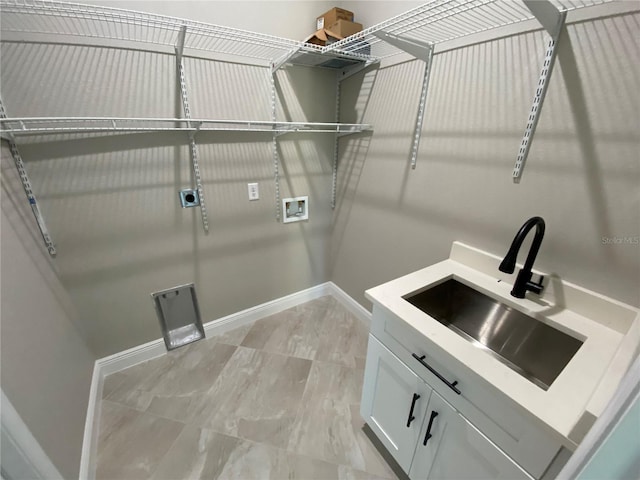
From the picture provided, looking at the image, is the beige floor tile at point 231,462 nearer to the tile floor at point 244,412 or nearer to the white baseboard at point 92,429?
the tile floor at point 244,412

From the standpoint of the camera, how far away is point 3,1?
898 mm

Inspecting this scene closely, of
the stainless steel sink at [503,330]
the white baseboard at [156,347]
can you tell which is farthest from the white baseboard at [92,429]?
the stainless steel sink at [503,330]

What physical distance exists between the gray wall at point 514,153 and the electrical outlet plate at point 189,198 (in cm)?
123

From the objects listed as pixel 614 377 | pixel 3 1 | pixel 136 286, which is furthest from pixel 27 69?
pixel 614 377

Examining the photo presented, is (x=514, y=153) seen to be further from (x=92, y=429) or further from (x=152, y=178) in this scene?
(x=92, y=429)

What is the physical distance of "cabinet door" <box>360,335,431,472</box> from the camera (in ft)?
3.34

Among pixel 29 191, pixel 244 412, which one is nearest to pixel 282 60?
pixel 29 191

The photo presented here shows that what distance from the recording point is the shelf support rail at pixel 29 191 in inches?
46.1

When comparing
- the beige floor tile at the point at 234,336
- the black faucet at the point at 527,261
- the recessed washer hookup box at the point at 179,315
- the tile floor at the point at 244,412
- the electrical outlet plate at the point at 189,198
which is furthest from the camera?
the beige floor tile at the point at 234,336

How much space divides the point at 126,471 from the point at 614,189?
241cm

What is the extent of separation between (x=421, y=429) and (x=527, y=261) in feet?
2.63

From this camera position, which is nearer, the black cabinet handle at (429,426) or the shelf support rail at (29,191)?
the black cabinet handle at (429,426)

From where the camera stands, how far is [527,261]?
3.33 feet

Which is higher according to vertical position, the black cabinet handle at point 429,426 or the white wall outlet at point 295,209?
the white wall outlet at point 295,209
